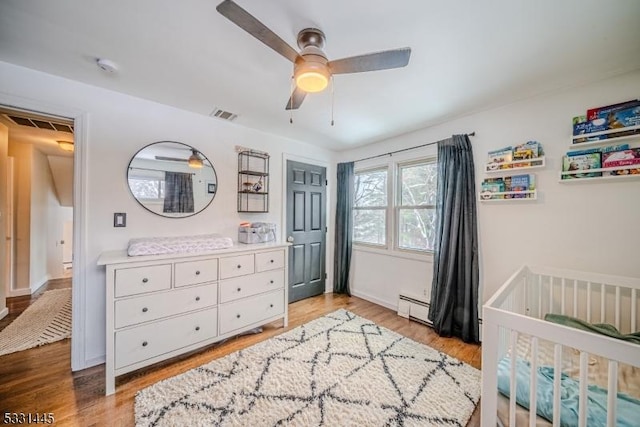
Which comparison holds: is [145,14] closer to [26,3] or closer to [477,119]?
[26,3]

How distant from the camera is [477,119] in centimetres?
242

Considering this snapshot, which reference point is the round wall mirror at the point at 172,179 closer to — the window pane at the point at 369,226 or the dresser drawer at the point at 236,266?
the dresser drawer at the point at 236,266

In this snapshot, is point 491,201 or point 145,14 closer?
point 145,14

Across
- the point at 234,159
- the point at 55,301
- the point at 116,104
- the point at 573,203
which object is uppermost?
the point at 116,104

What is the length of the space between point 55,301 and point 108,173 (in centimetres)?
262

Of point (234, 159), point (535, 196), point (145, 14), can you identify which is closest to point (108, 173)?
point (234, 159)

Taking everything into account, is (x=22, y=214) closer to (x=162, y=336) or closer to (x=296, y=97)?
(x=162, y=336)

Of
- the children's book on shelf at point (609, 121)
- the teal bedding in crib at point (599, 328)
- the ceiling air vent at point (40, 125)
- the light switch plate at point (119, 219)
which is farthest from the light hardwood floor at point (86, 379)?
the ceiling air vent at point (40, 125)

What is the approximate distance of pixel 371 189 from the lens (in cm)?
356

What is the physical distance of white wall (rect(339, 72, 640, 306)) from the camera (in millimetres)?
1730

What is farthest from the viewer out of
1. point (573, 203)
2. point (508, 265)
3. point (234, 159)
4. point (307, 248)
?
point (307, 248)

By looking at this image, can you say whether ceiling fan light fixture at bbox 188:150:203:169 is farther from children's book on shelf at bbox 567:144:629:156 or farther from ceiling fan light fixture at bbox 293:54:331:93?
children's book on shelf at bbox 567:144:629:156

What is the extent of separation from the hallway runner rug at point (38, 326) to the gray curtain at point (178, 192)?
1651mm

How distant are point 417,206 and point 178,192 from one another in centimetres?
275
